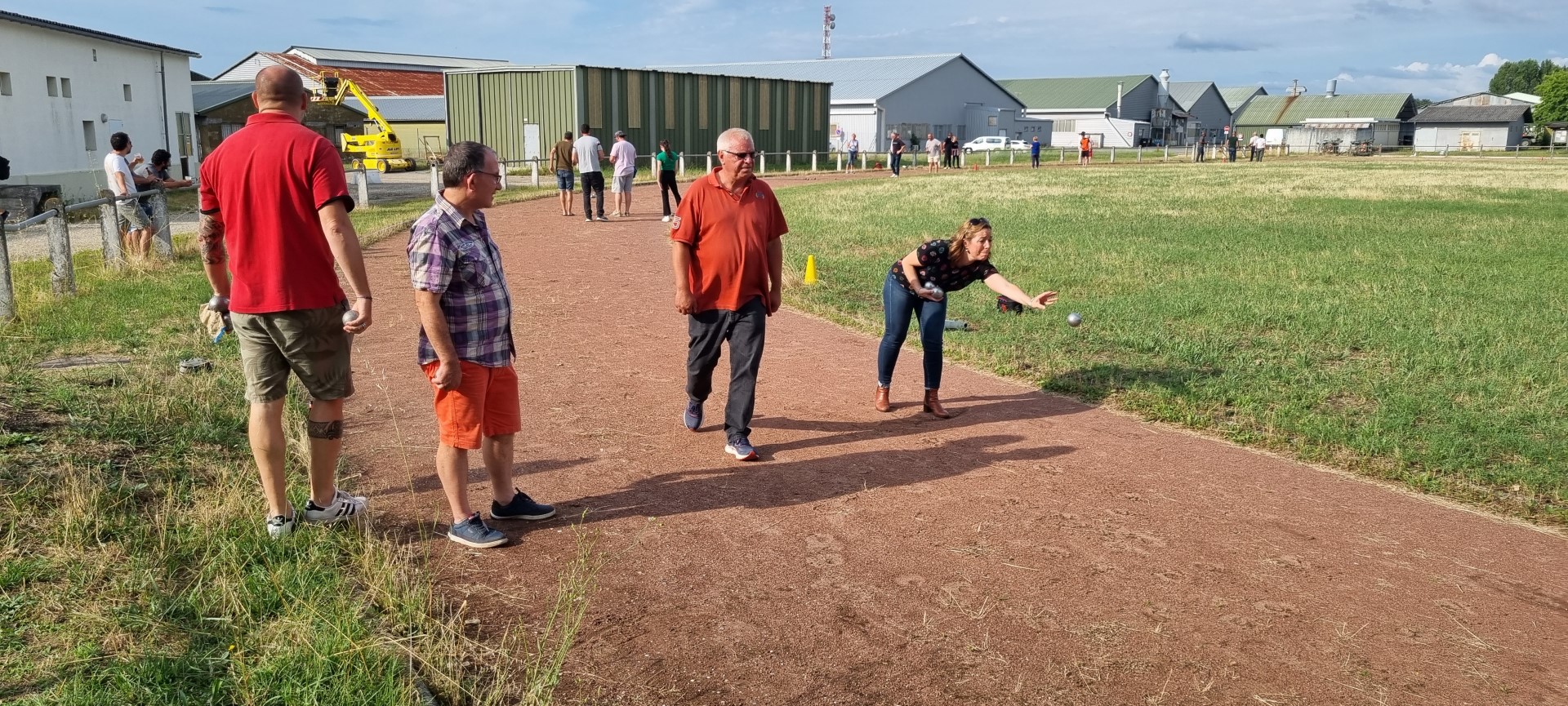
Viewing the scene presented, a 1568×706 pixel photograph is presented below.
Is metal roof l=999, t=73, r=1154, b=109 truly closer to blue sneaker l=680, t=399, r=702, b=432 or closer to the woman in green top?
the woman in green top

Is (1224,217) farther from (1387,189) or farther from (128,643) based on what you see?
(128,643)

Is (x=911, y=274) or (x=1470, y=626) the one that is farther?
(x=911, y=274)

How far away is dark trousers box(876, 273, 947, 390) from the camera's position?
7133mm

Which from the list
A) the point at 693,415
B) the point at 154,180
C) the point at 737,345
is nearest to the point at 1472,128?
the point at 154,180

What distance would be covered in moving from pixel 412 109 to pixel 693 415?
52571mm

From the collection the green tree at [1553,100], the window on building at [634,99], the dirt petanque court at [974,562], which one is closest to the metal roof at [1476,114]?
the green tree at [1553,100]

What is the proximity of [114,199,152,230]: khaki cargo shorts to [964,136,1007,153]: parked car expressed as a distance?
56940mm

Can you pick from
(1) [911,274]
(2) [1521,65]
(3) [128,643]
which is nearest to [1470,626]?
(1) [911,274]

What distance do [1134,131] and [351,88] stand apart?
197ft

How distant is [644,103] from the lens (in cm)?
4366

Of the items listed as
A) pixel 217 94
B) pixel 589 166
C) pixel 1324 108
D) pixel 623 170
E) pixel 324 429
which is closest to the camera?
pixel 324 429

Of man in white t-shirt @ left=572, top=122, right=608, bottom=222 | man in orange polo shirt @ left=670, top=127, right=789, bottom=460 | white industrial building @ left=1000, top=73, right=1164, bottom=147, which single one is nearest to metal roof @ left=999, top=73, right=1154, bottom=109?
white industrial building @ left=1000, top=73, right=1164, bottom=147

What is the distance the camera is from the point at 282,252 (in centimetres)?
430

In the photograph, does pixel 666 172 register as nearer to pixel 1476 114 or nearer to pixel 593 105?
pixel 593 105
